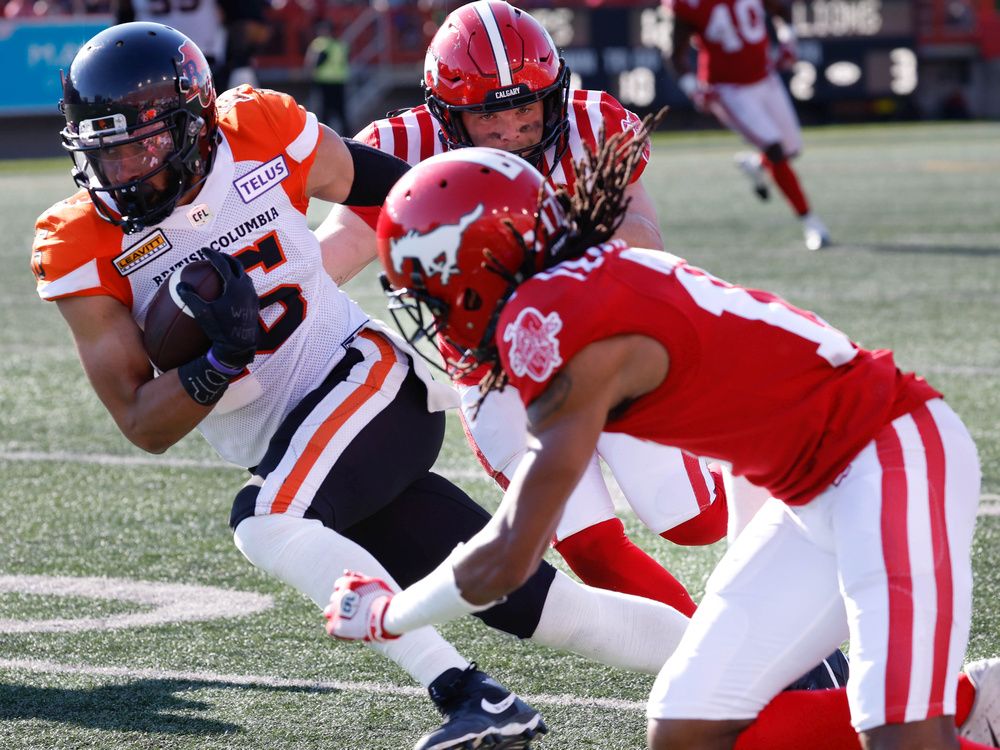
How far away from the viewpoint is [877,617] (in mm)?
2266

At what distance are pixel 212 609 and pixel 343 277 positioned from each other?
0.83 m

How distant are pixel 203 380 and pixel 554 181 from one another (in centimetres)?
92

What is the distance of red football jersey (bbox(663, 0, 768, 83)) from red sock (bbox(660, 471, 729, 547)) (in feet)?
23.4

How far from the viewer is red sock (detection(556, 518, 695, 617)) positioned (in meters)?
3.32

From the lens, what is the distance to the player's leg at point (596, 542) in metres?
3.32

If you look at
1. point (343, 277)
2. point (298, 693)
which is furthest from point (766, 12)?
point (298, 693)

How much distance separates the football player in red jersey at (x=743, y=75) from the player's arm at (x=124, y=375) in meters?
7.31

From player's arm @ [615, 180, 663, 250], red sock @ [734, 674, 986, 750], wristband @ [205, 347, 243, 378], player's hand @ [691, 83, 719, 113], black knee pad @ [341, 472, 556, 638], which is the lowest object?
player's hand @ [691, 83, 719, 113]

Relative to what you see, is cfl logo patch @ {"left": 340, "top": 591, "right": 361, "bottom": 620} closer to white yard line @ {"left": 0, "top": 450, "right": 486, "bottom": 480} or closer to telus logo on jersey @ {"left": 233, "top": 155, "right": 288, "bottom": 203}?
telus logo on jersey @ {"left": 233, "top": 155, "right": 288, "bottom": 203}

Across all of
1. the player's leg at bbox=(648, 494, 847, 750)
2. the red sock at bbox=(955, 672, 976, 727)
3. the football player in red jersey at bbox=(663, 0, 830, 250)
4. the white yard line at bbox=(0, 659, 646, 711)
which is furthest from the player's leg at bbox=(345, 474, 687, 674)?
the football player in red jersey at bbox=(663, 0, 830, 250)

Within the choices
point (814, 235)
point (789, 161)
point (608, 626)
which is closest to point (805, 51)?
point (789, 161)

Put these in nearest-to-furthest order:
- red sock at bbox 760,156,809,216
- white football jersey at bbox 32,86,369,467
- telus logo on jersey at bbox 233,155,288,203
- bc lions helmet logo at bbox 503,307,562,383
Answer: bc lions helmet logo at bbox 503,307,562,383 → white football jersey at bbox 32,86,369,467 → telus logo on jersey at bbox 233,155,288,203 → red sock at bbox 760,156,809,216

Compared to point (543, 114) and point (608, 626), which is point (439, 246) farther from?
point (543, 114)

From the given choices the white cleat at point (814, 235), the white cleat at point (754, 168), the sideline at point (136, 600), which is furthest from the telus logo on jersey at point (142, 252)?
the white cleat at point (754, 168)
